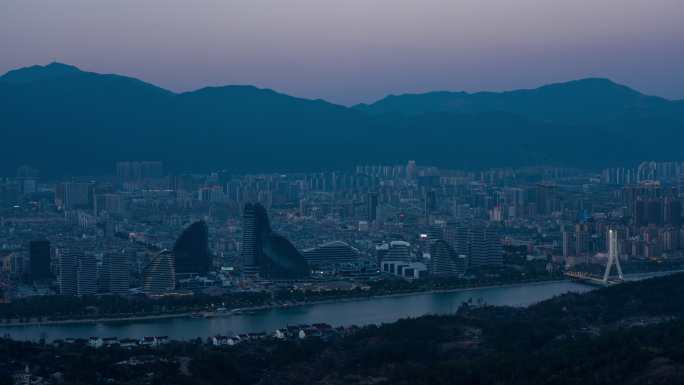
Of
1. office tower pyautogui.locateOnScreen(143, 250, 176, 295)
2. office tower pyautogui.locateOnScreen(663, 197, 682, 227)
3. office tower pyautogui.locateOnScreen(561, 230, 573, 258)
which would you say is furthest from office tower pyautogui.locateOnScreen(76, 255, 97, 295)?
office tower pyautogui.locateOnScreen(663, 197, 682, 227)

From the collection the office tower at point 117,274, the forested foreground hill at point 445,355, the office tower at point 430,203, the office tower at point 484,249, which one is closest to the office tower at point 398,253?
the office tower at point 484,249

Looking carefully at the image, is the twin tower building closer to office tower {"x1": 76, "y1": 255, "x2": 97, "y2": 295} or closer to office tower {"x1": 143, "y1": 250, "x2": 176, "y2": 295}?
office tower {"x1": 143, "y1": 250, "x2": 176, "y2": 295}

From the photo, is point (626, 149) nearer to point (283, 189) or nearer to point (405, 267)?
point (283, 189)

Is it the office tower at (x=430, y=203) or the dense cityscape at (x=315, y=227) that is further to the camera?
the office tower at (x=430, y=203)

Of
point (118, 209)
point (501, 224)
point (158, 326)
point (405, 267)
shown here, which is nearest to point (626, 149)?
point (501, 224)

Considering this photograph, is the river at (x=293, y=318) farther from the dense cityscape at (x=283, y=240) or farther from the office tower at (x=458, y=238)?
the office tower at (x=458, y=238)

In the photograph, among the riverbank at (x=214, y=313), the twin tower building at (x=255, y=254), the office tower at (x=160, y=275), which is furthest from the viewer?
the twin tower building at (x=255, y=254)
